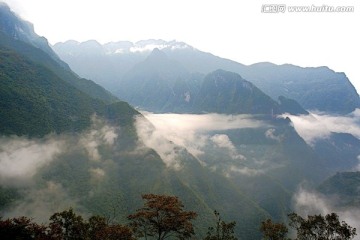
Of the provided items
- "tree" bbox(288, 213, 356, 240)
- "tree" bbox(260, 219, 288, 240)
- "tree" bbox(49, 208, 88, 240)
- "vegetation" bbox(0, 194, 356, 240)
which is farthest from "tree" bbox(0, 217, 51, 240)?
"tree" bbox(288, 213, 356, 240)

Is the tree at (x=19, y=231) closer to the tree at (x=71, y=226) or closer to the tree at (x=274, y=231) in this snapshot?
the tree at (x=71, y=226)

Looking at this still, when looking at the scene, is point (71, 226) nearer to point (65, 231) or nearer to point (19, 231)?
point (65, 231)

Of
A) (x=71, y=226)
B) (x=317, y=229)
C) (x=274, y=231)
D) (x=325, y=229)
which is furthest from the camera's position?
(x=317, y=229)

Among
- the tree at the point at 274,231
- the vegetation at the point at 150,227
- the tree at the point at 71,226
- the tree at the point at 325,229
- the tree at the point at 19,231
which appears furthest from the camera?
the tree at the point at 274,231

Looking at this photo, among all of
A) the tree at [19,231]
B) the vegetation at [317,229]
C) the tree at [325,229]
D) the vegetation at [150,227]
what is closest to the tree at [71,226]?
the vegetation at [150,227]

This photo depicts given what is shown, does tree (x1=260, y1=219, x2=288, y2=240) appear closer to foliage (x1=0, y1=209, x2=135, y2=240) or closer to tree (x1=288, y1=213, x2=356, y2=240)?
tree (x1=288, y1=213, x2=356, y2=240)

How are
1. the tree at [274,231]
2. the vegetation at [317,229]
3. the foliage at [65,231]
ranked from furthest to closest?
the tree at [274,231] < the vegetation at [317,229] < the foliage at [65,231]

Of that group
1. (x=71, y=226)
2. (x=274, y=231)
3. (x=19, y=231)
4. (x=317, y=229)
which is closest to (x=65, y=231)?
(x=71, y=226)

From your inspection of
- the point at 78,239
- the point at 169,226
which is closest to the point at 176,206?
the point at 169,226

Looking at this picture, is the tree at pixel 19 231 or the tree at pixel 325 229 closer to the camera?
the tree at pixel 19 231
